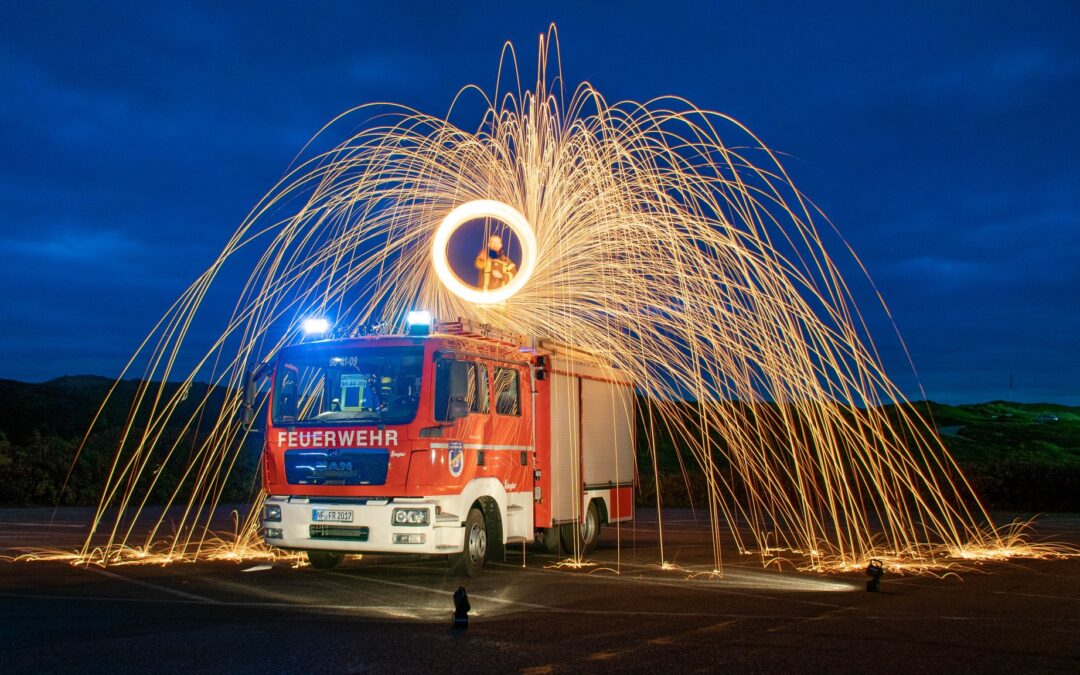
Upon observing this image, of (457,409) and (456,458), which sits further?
(456,458)

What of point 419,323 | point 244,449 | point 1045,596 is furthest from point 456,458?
point 244,449

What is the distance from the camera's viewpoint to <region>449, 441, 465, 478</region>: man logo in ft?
41.5

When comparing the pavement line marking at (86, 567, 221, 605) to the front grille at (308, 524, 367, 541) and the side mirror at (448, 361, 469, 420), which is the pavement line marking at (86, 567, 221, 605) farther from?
the side mirror at (448, 361, 469, 420)

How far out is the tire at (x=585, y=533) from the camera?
1638 cm

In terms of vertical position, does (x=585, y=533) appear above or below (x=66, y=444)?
below

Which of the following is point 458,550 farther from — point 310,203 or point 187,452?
point 187,452

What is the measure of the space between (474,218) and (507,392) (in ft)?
11.3

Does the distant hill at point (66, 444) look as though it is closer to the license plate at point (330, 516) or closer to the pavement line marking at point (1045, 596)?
the license plate at point (330, 516)

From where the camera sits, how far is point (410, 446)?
12.4 meters

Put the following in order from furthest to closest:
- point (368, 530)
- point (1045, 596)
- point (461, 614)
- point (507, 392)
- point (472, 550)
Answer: point (507, 392) < point (472, 550) < point (368, 530) < point (1045, 596) < point (461, 614)

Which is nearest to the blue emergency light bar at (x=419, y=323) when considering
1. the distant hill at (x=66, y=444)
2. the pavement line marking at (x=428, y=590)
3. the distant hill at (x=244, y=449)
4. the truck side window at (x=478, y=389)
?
the truck side window at (x=478, y=389)

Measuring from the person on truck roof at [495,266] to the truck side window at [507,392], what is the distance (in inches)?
94.7

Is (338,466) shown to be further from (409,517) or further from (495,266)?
(495,266)

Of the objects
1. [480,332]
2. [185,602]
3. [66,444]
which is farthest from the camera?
[66,444]
